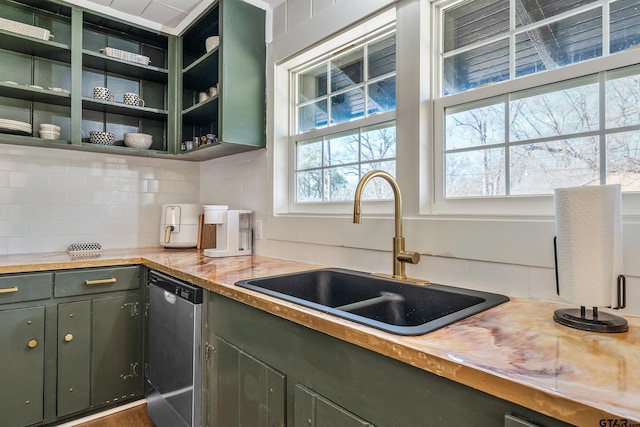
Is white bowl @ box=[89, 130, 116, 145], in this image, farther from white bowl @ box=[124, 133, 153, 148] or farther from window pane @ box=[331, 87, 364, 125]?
window pane @ box=[331, 87, 364, 125]

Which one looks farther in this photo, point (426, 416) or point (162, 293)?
point (162, 293)

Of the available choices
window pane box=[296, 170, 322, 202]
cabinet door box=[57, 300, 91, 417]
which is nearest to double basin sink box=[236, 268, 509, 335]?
window pane box=[296, 170, 322, 202]

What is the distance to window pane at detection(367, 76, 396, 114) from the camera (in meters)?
1.69

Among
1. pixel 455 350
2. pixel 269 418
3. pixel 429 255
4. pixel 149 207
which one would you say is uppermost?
pixel 149 207

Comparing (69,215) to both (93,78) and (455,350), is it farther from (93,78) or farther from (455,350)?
(455,350)

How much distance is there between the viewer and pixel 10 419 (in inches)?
69.9

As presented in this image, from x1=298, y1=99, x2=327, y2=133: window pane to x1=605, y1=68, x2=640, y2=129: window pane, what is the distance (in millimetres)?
1291

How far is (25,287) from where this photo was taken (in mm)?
1809

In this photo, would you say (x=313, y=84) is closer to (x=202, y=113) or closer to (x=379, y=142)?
(x=379, y=142)

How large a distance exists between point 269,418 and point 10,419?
156 cm

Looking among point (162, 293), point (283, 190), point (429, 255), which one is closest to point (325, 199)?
point (283, 190)

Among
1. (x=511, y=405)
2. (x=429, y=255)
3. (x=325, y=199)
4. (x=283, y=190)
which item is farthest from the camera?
(x=283, y=190)

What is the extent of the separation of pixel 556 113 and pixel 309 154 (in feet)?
4.11

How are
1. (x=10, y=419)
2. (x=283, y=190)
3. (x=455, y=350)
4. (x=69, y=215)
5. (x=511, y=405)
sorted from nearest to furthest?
(x=511, y=405) < (x=455, y=350) < (x=10, y=419) < (x=283, y=190) < (x=69, y=215)
